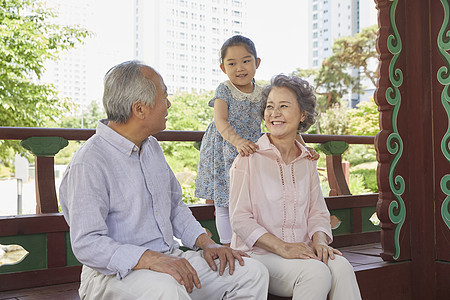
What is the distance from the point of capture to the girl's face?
271 cm

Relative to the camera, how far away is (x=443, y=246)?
283 centimetres

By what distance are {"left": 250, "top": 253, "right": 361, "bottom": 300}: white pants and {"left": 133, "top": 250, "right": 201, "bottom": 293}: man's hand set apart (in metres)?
0.45

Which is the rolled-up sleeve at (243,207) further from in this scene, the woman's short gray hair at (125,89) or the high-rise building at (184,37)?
the high-rise building at (184,37)

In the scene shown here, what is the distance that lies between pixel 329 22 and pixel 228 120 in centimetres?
3821

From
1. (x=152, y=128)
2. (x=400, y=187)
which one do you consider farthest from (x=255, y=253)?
(x=400, y=187)

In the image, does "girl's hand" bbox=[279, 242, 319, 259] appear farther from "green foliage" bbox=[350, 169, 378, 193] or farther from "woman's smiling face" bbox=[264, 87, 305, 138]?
"green foliage" bbox=[350, 169, 378, 193]

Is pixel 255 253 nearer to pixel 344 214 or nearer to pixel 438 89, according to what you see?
pixel 438 89

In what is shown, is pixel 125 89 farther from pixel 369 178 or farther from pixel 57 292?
pixel 369 178

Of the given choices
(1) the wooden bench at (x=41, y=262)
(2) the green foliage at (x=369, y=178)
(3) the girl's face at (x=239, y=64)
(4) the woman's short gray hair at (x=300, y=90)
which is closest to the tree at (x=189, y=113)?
(2) the green foliage at (x=369, y=178)

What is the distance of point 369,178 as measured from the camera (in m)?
15.8

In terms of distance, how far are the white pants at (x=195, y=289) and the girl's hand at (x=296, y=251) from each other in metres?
0.20

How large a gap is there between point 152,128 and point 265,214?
2.04 ft

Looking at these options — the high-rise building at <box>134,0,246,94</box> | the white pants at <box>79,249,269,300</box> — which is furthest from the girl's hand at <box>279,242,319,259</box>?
the high-rise building at <box>134,0,246,94</box>

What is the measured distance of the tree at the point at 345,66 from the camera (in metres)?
20.9
